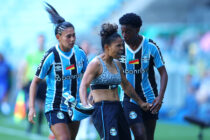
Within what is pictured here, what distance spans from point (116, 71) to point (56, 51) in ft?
3.56

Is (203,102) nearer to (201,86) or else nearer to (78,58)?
(201,86)

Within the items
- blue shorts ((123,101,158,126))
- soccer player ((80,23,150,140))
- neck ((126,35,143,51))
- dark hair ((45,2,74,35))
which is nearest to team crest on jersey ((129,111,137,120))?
blue shorts ((123,101,158,126))

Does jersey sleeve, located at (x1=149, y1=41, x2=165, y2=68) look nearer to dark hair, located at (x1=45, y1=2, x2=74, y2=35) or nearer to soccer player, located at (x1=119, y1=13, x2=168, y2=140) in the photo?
soccer player, located at (x1=119, y1=13, x2=168, y2=140)

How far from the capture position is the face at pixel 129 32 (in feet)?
26.2

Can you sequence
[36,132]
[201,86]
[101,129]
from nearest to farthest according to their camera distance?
1. [101,129]
2. [36,132]
3. [201,86]

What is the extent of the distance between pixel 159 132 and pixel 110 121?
8.87 meters

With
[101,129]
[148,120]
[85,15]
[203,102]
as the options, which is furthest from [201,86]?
[85,15]

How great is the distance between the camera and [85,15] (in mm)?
32500

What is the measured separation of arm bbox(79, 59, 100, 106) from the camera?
718 cm

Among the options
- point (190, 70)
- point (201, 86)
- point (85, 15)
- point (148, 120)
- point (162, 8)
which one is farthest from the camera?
point (85, 15)

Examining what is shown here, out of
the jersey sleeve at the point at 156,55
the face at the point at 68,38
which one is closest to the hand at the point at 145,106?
the jersey sleeve at the point at 156,55

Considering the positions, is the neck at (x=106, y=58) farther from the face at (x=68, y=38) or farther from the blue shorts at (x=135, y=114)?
the blue shorts at (x=135, y=114)

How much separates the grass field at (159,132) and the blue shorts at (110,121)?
21.3 feet

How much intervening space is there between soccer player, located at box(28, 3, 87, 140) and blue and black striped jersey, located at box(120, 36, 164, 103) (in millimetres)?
754
